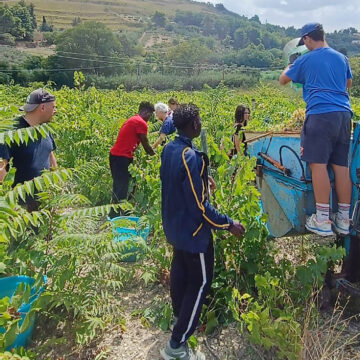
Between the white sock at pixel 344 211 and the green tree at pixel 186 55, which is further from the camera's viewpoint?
the green tree at pixel 186 55

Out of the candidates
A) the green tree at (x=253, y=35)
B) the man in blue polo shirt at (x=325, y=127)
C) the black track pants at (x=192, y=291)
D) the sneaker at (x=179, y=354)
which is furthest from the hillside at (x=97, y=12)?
the sneaker at (x=179, y=354)

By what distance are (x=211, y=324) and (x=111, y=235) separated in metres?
1.10

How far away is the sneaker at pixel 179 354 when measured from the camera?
2.88 m

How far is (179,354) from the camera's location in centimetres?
288

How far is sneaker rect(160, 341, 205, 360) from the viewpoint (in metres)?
2.88

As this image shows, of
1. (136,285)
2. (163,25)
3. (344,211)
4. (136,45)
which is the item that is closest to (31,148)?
(136,285)

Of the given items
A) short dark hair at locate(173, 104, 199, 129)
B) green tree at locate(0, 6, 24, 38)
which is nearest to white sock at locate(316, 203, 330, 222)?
short dark hair at locate(173, 104, 199, 129)

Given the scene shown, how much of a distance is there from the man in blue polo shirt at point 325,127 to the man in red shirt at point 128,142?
8.89 ft

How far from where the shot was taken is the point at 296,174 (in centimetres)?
335

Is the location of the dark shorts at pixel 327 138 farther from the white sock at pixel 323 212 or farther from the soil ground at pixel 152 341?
the soil ground at pixel 152 341

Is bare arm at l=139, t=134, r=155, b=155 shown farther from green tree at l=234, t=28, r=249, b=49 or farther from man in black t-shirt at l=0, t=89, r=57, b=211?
green tree at l=234, t=28, r=249, b=49

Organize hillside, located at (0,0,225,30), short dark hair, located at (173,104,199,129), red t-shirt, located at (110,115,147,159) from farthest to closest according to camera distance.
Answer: hillside, located at (0,0,225,30)
red t-shirt, located at (110,115,147,159)
short dark hair, located at (173,104,199,129)

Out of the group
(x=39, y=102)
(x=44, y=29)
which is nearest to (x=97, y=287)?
(x=39, y=102)

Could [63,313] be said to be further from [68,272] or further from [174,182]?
[174,182]
